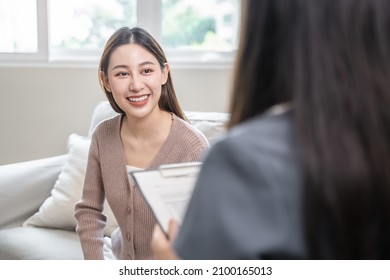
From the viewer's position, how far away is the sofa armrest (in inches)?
78.5

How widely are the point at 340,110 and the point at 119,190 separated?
0.98 meters

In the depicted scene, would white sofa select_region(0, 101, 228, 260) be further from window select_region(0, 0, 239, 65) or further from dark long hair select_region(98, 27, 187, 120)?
window select_region(0, 0, 239, 65)

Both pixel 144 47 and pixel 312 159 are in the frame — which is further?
pixel 144 47

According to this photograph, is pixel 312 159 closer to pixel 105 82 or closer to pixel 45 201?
pixel 105 82

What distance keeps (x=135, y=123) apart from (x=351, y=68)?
3.28 ft

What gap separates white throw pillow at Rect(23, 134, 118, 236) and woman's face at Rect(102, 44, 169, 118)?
2.00 feet

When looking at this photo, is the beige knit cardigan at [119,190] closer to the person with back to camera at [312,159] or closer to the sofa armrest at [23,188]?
the sofa armrest at [23,188]

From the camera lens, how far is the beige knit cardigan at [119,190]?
1.38 m

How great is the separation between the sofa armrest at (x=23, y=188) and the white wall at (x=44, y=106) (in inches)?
19.6

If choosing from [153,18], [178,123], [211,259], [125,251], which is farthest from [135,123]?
[153,18]

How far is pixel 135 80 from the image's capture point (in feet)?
4.69

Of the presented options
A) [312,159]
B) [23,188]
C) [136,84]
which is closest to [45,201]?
[23,188]

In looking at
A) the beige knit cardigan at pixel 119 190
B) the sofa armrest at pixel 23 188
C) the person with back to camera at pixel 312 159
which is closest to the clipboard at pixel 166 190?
the person with back to camera at pixel 312 159

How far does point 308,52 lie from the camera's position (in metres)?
0.55
